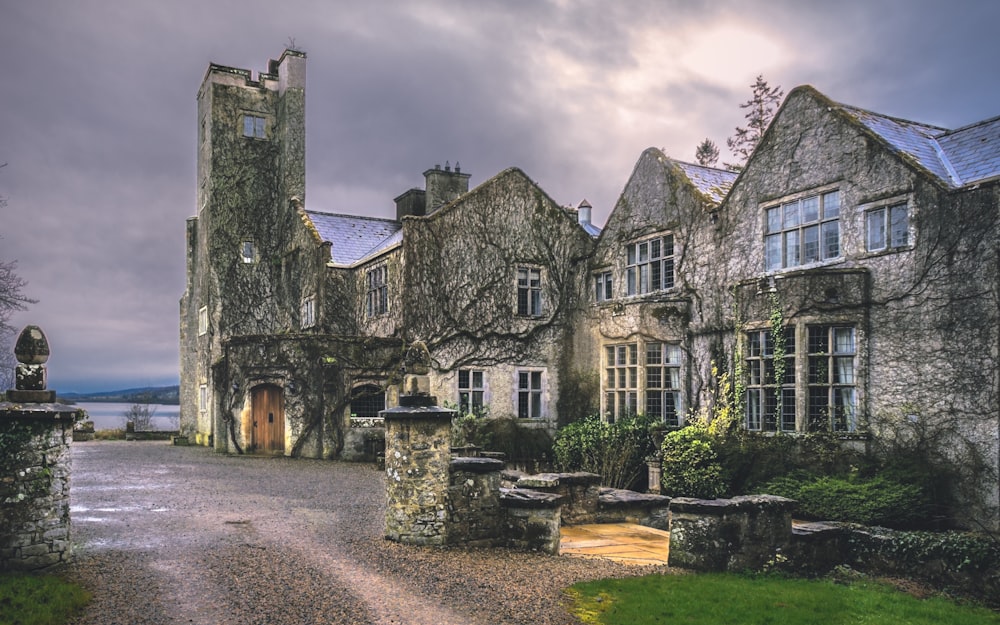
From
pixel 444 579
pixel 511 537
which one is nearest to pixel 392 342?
pixel 511 537

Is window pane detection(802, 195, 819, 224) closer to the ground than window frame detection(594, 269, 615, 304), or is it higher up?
higher up

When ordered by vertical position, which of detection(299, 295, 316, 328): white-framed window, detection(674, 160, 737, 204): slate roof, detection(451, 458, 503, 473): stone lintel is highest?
detection(674, 160, 737, 204): slate roof

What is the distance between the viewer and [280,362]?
2438cm

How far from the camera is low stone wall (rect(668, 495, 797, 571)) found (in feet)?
33.0

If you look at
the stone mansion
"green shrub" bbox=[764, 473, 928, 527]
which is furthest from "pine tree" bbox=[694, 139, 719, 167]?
"green shrub" bbox=[764, 473, 928, 527]

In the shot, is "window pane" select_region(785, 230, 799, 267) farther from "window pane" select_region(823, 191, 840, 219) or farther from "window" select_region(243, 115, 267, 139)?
"window" select_region(243, 115, 267, 139)

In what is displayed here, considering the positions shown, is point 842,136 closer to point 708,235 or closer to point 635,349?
point 708,235

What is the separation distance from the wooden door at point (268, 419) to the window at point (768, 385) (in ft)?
48.0

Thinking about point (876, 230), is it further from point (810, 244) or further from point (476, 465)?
point (476, 465)

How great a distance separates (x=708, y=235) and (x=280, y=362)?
1348 centimetres

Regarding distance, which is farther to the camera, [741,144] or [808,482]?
[741,144]

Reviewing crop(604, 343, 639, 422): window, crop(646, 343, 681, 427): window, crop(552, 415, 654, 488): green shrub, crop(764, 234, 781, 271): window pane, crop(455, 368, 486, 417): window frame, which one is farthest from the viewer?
crop(455, 368, 486, 417): window frame

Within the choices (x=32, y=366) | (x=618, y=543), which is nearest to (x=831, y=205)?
(x=618, y=543)

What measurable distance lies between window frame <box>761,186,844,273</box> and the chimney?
14765mm
